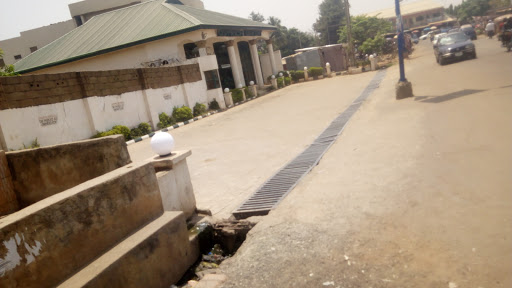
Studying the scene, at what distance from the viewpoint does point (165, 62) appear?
2081 centimetres

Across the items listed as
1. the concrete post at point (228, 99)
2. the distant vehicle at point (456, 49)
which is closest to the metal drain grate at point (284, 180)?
the concrete post at point (228, 99)

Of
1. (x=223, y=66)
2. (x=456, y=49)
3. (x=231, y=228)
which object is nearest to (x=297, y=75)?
(x=223, y=66)

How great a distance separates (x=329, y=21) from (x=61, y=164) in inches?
2469

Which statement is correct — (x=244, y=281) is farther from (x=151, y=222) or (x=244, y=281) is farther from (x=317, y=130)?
(x=317, y=130)

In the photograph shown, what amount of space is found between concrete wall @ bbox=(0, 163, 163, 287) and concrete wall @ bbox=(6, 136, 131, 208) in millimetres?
970

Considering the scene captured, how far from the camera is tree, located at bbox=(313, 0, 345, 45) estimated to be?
198 ft

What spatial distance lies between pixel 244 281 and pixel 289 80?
30.0 m

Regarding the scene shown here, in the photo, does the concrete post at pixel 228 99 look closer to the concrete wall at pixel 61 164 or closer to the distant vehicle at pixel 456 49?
the distant vehicle at pixel 456 49

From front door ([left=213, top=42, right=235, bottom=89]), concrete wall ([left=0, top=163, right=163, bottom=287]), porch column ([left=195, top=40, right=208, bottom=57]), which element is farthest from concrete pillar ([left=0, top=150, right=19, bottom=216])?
front door ([left=213, top=42, right=235, bottom=89])

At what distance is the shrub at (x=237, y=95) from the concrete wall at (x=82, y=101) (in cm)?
472

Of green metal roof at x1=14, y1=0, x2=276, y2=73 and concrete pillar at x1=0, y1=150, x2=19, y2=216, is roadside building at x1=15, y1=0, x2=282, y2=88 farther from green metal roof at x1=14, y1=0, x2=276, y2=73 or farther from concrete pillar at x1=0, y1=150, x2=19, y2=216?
concrete pillar at x1=0, y1=150, x2=19, y2=216

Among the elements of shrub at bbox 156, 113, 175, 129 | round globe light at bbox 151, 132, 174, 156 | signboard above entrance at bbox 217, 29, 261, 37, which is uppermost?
signboard above entrance at bbox 217, 29, 261, 37

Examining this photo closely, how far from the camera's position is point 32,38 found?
41625mm

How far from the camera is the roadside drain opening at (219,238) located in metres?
3.92
